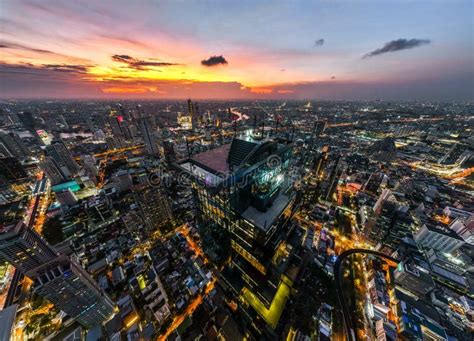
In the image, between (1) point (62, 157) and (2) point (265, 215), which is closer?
(2) point (265, 215)

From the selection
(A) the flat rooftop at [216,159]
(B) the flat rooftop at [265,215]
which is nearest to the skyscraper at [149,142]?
(A) the flat rooftop at [216,159]

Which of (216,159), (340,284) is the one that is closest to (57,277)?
(216,159)

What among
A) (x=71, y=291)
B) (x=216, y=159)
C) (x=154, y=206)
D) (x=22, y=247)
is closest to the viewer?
(x=71, y=291)

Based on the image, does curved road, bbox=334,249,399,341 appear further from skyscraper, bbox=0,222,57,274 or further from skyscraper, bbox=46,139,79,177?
skyscraper, bbox=46,139,79,177

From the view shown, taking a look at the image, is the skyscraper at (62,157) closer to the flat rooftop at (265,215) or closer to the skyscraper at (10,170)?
the skyscraper at (10,170)

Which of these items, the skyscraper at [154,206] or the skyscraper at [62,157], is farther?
the skyscraper at [62,157]

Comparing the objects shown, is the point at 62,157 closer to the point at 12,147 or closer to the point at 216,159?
the point at 12,147
